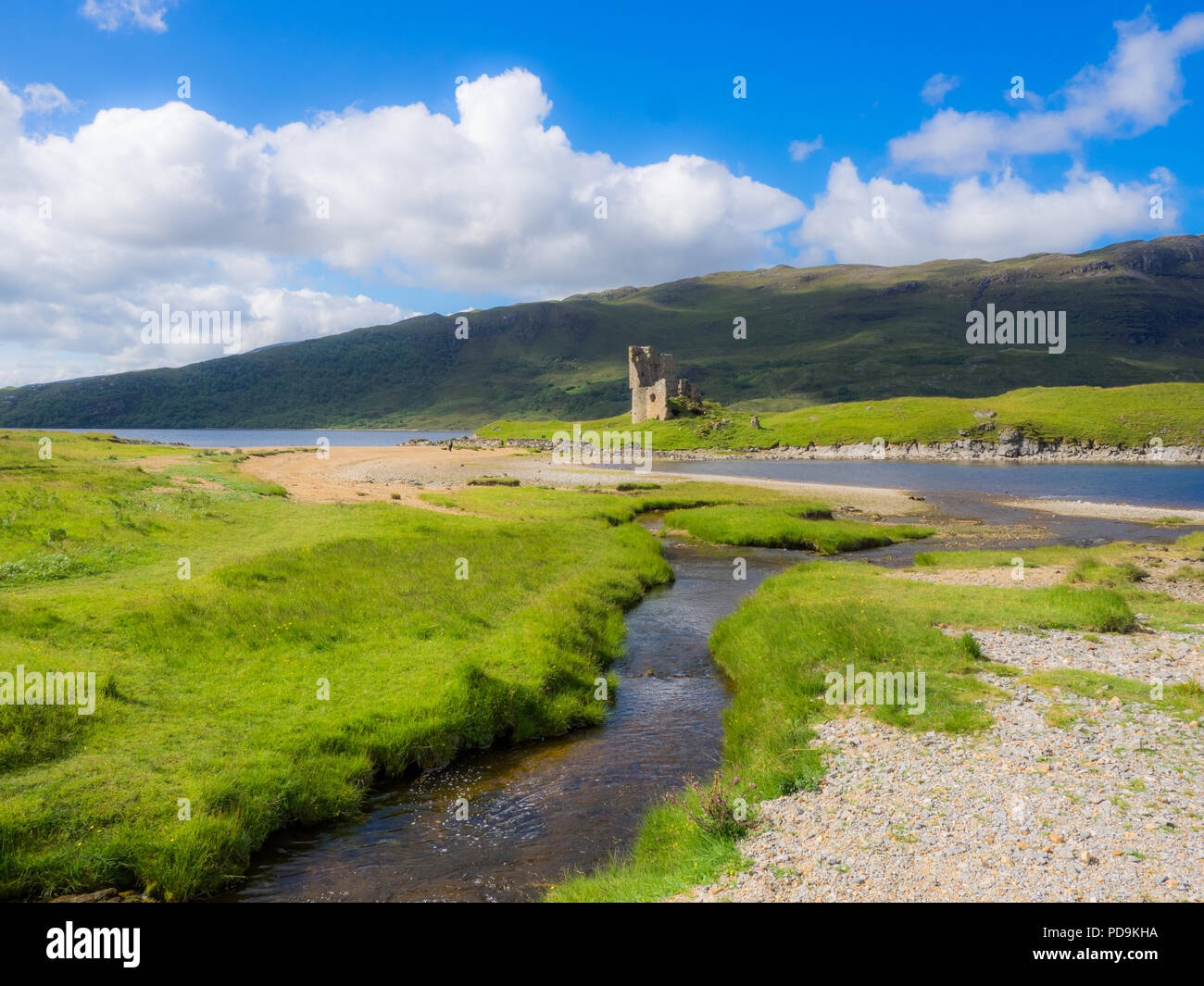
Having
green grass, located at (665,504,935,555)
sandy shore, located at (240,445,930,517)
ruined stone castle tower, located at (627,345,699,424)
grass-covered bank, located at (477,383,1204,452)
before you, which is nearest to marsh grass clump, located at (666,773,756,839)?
green grass, located at (665,504,935,555)

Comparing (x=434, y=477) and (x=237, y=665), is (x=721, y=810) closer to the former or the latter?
(x=237, y=665)

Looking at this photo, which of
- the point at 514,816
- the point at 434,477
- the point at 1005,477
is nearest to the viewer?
the point at 514,816

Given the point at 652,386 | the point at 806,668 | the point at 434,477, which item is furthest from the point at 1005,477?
the point at 806,668

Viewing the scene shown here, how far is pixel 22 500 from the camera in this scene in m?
28.4

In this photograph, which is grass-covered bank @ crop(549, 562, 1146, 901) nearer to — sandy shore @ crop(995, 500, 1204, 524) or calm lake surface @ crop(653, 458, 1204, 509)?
sandy shore @ crop(995, 500, 1204, 524)

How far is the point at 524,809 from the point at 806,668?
9.72 m

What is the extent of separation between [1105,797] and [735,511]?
46.2 m

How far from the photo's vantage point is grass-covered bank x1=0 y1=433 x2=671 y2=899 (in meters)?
12.0

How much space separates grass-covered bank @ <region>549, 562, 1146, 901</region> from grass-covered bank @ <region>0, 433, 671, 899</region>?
210 inches

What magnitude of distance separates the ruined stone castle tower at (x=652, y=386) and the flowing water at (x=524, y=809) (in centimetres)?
14485

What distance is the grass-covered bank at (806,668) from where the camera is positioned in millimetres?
11422

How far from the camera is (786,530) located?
166 ft

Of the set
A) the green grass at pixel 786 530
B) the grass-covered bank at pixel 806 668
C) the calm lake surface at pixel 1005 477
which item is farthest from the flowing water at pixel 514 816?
the calm lake surface at pixel 1005 477
